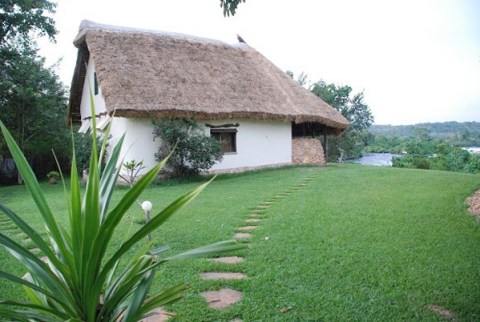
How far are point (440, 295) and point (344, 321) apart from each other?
81 centimetres

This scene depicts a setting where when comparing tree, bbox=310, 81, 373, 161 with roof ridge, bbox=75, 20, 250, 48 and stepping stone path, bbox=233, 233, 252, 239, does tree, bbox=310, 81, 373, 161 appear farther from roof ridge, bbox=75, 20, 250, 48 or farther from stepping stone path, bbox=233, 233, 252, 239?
stepping stone path, bbox=233, 233, 252, 239

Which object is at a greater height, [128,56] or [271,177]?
[128,56]

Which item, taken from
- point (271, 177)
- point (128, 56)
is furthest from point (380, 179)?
point (128, 56)

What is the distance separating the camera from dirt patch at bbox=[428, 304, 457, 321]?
2.23 metres

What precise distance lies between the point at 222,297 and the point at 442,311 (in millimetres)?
1478

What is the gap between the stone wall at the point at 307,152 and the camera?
13633 mm

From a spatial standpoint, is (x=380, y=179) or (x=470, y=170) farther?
(x=470, y=170)

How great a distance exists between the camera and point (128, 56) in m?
10.5

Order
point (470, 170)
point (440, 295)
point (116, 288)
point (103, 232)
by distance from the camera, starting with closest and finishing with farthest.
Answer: point (103, 232), point (116, 288), point (440, 295), point (470, 170)

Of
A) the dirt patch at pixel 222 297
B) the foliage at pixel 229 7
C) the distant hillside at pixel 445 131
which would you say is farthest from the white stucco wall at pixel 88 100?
the distant hillside at pixel 445 131

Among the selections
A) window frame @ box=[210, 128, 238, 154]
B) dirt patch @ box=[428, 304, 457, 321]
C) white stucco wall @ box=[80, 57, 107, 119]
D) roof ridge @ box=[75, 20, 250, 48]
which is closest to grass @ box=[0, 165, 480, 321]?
dirt patch @ box=[428, 304, 457, 321]

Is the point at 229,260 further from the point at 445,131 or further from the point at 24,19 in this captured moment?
the point at 445,131

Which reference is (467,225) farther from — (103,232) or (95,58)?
(95,58)

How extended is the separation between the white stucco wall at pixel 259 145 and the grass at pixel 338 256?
4.97 m
